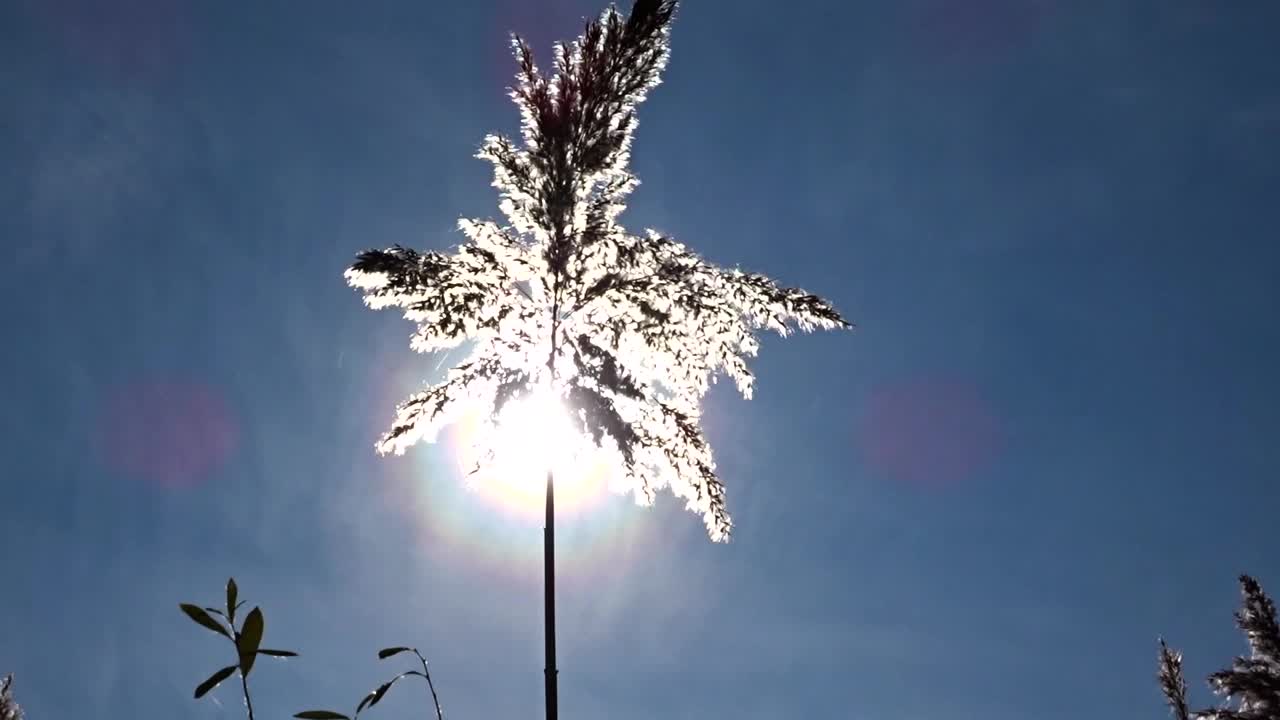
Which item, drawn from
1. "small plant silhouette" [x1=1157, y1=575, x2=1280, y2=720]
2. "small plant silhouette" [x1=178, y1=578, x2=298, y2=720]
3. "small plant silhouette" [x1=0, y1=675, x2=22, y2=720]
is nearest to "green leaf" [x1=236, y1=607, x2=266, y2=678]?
Answer: "small plant silhouette" [x1=178, y1=578, x2=298, y2=720]

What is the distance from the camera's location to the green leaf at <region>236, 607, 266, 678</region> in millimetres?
2246

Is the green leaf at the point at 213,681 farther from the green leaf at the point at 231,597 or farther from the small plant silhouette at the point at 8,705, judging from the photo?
the small plant silhouette at the point at 8,705

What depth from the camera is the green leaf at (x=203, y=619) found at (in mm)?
2311

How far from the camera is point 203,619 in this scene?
7.60ft

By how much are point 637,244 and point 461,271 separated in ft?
6.37

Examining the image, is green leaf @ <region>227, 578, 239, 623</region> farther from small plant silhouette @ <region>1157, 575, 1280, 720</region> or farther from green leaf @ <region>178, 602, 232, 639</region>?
small plant silhouette @ <region>1157, 575, 1280, 720</region>

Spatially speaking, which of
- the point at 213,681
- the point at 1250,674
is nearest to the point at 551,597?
the point at 213,681

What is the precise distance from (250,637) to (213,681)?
1.32 ft

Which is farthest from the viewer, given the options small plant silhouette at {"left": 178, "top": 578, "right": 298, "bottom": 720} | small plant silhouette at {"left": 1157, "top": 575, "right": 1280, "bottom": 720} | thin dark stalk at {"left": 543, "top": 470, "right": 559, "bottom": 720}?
small plant silhouette at {"left": 1157, "top": 575, "right": 1280, "bottom": 720}

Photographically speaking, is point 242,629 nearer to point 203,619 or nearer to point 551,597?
point 203,619

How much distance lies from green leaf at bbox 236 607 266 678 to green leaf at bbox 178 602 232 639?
2.6 inches

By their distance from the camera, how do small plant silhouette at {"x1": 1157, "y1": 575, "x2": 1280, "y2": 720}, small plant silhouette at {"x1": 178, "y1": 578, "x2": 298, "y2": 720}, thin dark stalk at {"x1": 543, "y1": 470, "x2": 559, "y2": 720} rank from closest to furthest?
small plant silhouette at {"x1": 178, "y1": 578, "x2": 298, "y2": 720}
thin dark stalk at {"x1": 543, "y1": 470, "x2": 559, "y2": 720}
small plant silhouette at {"x1": 1157, "y1": 575, "x2": 1280, "y2": 720}

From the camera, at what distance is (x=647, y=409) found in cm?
1014

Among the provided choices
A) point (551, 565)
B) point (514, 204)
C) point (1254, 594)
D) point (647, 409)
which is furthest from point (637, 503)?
point (1254, 594)
